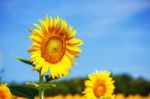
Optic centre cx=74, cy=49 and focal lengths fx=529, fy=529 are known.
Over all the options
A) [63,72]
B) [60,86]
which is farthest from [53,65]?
[60,86]

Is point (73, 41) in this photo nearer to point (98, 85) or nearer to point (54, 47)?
point (54, 47)

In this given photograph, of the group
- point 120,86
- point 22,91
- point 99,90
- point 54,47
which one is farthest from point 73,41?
point 120,86

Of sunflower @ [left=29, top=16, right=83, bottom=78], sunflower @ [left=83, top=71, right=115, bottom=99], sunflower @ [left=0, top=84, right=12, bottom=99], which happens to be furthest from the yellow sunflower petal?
sunflower @ [left=83, top=71, right=115, bottom=99]

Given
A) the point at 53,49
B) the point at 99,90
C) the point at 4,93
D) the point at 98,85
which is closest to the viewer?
the point at 53,49

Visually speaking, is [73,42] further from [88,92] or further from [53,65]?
[88,92]

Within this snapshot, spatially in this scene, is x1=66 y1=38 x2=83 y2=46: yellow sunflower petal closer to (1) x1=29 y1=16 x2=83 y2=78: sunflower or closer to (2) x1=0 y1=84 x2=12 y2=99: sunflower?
(1) x1=29 y1=16 x2=83 y2=78: sunflower

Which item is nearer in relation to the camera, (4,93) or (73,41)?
(73,41)
